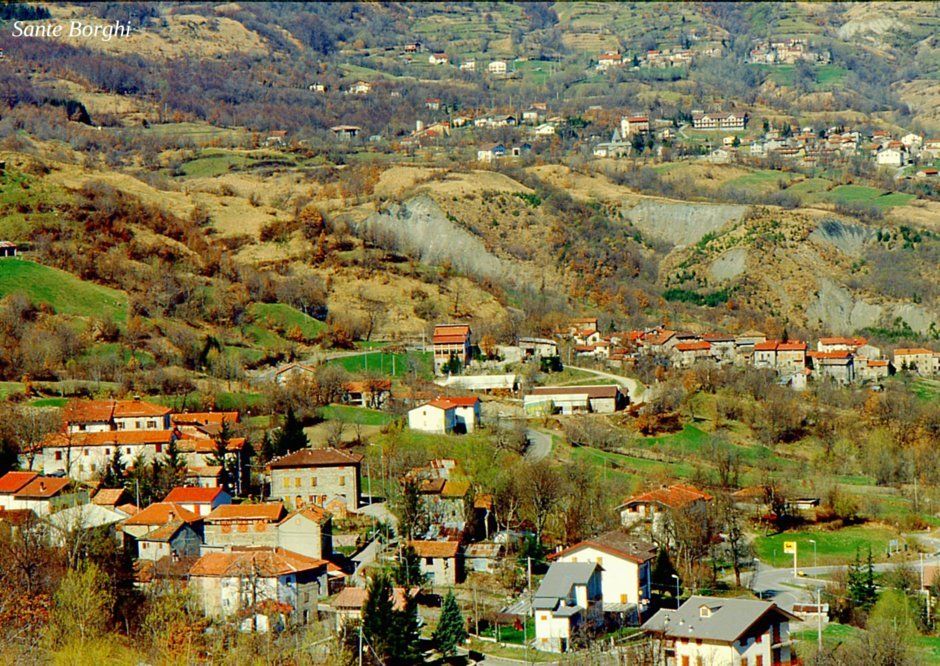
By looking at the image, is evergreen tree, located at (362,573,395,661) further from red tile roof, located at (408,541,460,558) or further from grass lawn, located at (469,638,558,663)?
red tile roof, located at (408,541,460,558)

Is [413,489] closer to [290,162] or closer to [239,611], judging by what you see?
[239,611]

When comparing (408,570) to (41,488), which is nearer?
Result: (408,570)

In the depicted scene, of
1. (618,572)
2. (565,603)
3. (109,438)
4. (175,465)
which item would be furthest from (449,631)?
(109,438)

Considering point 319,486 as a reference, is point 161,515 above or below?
above

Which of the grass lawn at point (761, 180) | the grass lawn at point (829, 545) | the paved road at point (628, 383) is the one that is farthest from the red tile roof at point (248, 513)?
the grass lawn at point (761, 180)

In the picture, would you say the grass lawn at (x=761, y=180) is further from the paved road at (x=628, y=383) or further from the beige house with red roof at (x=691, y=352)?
the paved road at (x=628, y=383)

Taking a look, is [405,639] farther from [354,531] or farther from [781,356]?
[781,356]

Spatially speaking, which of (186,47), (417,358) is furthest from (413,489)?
(186,47)
